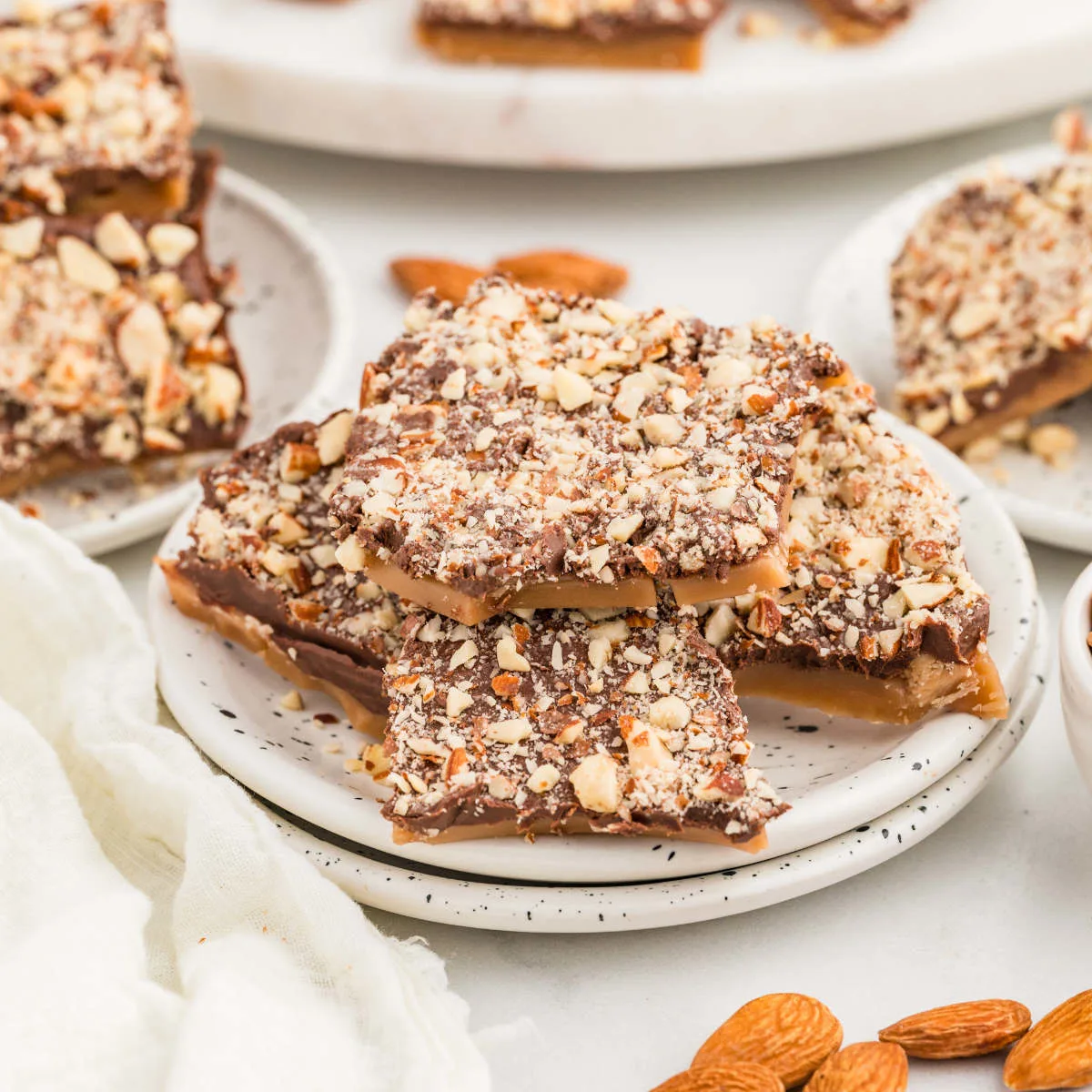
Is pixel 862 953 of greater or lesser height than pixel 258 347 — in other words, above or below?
below

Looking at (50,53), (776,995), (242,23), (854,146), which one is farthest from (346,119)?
(776,995)

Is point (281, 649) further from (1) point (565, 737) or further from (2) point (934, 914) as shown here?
(2) point (934, 914)

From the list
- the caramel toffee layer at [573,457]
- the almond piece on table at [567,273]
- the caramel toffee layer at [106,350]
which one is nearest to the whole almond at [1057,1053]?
the caramel toffee layer at [573,457]

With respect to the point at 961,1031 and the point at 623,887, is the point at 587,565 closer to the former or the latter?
the point at 623,887

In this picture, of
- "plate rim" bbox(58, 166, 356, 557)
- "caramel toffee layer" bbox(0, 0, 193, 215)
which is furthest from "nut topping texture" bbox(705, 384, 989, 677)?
"caramel toffee layer" bbox(0, 0, 193, 215)

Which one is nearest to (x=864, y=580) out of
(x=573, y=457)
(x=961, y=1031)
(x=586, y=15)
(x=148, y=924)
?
(x=573, y=457)

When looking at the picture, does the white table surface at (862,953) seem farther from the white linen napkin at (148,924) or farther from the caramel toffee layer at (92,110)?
the caramel toffee layer at (92,110)

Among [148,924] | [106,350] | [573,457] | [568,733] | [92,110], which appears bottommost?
[148,924]

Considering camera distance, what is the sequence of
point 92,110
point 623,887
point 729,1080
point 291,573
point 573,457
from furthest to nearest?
point 92,110, point 291,573, point 573,457, point 623,887, point 729,1080
